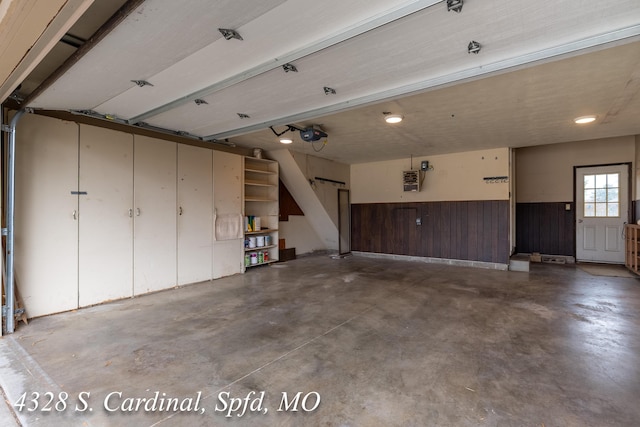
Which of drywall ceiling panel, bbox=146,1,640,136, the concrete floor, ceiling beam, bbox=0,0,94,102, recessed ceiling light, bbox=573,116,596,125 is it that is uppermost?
recessed ceiling light, bbox=573,116,596,125

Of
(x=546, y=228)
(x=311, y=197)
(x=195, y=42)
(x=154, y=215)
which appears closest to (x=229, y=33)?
(x=195, y=42)

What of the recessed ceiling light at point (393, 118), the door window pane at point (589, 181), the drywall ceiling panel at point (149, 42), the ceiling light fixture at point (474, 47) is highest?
the recessed ceiling light at point (393, 118)

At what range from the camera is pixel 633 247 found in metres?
5.55

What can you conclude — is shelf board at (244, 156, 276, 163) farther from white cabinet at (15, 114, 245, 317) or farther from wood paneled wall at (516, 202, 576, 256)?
wood paneled wall at (516, 202, 576, 256)

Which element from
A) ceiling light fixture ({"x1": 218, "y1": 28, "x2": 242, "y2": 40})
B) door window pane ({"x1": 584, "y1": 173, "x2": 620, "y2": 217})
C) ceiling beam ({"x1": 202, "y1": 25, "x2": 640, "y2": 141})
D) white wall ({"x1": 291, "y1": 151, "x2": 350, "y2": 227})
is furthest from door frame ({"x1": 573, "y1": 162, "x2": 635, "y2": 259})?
ceiling light fixture ({"x1": 218, "y1": 28, "x2": 242, "y2": 40})

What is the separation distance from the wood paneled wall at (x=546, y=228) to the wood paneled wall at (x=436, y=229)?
1.61m

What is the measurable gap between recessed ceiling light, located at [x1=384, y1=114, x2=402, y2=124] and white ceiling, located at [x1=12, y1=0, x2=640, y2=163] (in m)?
0.20

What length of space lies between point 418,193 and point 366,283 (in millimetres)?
3224

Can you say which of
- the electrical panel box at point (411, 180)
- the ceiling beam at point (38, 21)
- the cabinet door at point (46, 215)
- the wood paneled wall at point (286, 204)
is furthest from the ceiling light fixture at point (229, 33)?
the electrical panel box at point (411, 180)

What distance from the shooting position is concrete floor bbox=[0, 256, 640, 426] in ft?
5.77

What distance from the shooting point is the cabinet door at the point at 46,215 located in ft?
10.5

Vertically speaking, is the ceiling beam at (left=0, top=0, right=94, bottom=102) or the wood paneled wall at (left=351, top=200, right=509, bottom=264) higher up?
the ceiling beam at (left=0, top=0, right=94, bottom=102)

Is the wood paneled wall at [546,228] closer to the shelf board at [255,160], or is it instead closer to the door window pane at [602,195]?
the door window pane at [602,195]

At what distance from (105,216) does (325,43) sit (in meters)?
3.51
